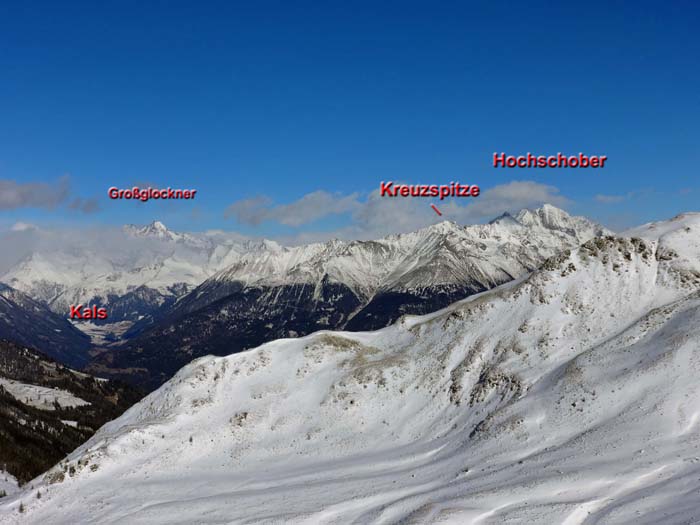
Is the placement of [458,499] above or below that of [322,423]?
below

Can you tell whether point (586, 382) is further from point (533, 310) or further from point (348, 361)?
point (348, 361)

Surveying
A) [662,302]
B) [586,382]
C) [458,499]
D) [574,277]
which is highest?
[574,277]

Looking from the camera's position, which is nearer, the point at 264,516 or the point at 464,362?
the point at 264,516

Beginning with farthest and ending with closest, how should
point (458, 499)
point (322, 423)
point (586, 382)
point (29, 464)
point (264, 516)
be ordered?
point (29, 464) → point (322, 423) → point (586, 382) → point (264, 516) → point (458, 499)

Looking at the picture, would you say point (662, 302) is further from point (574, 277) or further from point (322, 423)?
point (322, 423)

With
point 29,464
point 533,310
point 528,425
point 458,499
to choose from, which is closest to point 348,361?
point 533,310

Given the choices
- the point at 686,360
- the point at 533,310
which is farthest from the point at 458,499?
the point at 533,310

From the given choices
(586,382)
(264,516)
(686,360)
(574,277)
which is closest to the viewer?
(264,516)
